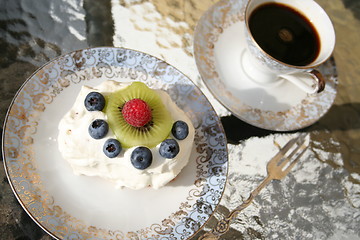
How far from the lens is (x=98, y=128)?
3.50ft

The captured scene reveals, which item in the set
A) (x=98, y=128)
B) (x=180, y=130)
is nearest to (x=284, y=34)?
(x=180, y=130)

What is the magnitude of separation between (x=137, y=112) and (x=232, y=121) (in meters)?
0.55

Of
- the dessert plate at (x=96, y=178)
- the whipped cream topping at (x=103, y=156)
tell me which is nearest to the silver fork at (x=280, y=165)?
the dessert plate at (x=96, y=178)

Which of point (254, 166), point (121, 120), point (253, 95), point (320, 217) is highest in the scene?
point (121, 120)

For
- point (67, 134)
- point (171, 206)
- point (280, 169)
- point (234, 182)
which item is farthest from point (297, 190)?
point (67, 134)

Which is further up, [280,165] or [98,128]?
[98,128]

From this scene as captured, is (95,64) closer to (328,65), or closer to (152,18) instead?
(152,18)

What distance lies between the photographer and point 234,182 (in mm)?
1430

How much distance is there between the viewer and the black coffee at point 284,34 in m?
1.44

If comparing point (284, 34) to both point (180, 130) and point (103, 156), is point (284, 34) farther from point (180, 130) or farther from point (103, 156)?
point (103, 156)

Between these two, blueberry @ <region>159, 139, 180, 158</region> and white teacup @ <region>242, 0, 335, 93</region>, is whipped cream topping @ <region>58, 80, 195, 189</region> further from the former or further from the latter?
white teacup @ <region>242, 0, 335, 93</region>

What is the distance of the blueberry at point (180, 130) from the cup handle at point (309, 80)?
54 centimetres

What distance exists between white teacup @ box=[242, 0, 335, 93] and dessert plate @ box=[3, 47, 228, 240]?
0.97 ft

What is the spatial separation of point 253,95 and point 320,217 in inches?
22.7
